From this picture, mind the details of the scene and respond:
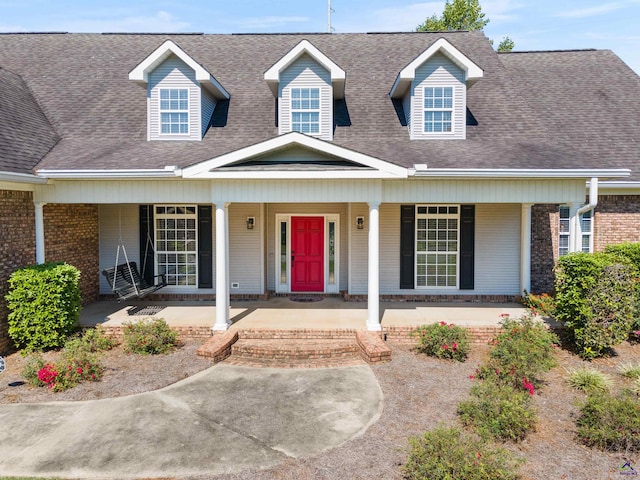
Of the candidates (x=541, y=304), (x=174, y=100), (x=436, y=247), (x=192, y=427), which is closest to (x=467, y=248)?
(x=436, y=247)

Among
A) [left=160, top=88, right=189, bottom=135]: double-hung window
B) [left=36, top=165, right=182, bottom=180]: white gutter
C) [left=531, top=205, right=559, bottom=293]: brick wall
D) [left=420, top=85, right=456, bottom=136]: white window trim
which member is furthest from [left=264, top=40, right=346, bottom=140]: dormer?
[left=531, top=205, right=559, bottom=293]: brick wall

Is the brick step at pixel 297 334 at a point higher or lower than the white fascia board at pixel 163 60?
lower

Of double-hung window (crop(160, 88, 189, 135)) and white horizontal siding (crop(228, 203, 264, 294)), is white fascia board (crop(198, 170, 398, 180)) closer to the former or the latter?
white horizontal siding (crop(228, 203, 264, 294))

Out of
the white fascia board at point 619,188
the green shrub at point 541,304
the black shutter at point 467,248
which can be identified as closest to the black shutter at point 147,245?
the black shutter at point 467,248

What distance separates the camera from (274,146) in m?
8.41

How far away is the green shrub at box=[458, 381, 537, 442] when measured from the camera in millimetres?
5082

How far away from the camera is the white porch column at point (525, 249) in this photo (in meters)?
11.0

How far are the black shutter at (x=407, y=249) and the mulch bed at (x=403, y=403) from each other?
3184 millimetres

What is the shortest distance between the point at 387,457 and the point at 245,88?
1112 cm

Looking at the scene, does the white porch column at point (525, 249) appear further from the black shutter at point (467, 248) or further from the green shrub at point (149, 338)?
the green shrub at point (149, 338)

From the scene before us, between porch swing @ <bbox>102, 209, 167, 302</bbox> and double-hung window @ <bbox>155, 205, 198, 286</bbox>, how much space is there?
0.89 feet

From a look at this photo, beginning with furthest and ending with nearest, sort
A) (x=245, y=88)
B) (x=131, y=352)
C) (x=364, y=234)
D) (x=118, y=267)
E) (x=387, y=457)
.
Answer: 1. (x=245, y=88)
2. (x=364, y=234)
3. (x=118, y=267)
4. (x=131, y=352)
5. (x=387, y=457)

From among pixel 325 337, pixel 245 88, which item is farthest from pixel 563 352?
pixel 245 88

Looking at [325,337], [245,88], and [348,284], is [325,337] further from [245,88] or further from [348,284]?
[245,88]
